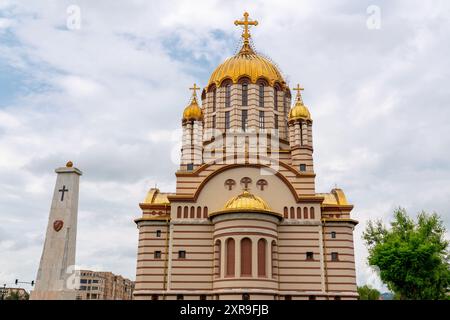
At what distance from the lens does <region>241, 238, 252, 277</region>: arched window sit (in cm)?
2667

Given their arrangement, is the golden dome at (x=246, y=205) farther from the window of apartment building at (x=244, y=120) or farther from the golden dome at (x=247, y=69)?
the golden dome at (x=247, y=69)

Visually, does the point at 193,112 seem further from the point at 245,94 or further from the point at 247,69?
the point at 247,69

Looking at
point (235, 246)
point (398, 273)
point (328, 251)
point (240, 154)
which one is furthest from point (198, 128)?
point (398, 273)

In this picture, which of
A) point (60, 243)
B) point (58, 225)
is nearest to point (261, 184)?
point (58, 225)

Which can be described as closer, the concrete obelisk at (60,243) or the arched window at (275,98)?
the concrete obelisk at (60,243)

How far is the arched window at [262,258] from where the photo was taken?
88.2 ft

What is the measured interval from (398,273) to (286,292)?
10.4 m

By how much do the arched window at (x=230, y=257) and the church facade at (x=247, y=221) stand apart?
0.06 meters

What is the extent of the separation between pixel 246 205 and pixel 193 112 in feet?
34.0

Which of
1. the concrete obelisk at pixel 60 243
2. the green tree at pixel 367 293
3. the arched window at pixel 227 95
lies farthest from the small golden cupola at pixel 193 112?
the green tree at pixel 367 293

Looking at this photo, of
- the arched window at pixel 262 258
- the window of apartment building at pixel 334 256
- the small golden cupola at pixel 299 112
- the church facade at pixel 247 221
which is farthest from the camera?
the small golden cupola at pixel 299 112

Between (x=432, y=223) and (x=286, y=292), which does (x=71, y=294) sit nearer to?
(x=286, y=292)

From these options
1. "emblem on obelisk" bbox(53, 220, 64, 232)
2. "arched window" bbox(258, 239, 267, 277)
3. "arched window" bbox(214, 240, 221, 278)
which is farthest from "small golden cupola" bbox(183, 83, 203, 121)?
"emblem on obelisk" bbox(53, 220, 64, 232)

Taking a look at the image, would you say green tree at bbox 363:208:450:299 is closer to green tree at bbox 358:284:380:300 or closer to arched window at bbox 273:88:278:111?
arched window at bbox 273:88:278:111
